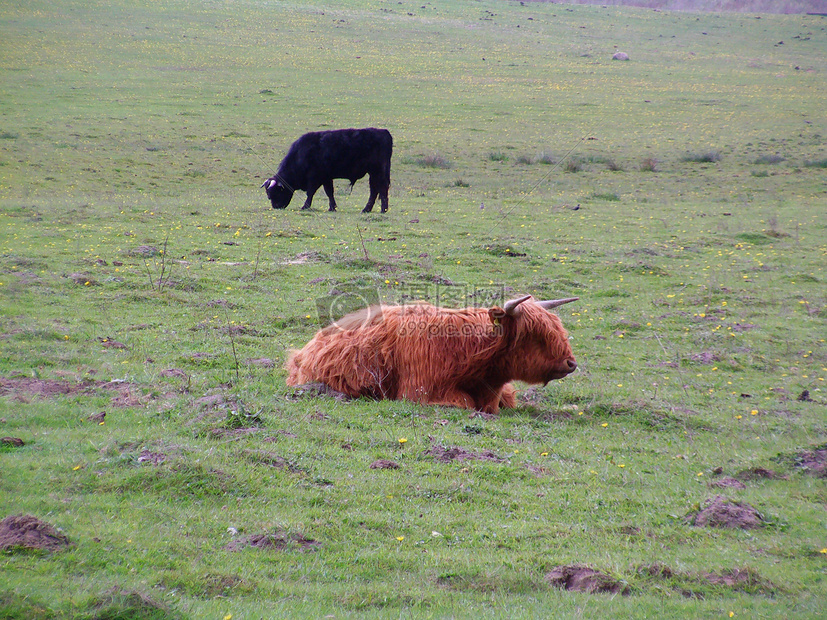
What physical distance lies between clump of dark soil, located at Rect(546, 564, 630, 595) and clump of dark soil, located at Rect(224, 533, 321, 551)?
1.38m

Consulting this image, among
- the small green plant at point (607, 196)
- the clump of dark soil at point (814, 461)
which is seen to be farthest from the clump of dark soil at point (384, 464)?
the small green plant at point (607, 196)

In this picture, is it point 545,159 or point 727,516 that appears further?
point 545,159

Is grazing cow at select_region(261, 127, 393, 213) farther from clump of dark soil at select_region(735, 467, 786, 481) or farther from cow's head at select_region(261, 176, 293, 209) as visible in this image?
clump of dark soil at select_region(735, 467, 786, 481)

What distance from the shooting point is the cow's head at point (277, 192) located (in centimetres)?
2006

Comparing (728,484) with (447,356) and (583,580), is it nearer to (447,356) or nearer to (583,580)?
(583,580)

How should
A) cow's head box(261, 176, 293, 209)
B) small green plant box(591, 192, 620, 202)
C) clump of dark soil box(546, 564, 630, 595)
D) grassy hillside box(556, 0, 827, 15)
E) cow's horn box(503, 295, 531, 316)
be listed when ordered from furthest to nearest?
grassy hillside box(556, 0, 827, 15)
small green plant box(591, 192, 620, 202)
cow's head box(261, 176, 293, 209)
cow's horn box(503, 295, 531, 316)
clump of dark soil box(546, 564, 630, 595)

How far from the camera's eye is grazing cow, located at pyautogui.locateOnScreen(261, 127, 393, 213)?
20500 mm

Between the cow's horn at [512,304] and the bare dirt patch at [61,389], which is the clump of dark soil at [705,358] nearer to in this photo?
the cow's horn at [512,304]

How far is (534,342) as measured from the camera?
22.3 feet

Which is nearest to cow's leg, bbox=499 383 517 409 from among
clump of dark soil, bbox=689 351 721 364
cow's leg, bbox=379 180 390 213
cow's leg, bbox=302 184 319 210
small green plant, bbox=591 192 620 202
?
clump of dark soil, bbox=689 351 721 364

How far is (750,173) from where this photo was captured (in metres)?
26.0

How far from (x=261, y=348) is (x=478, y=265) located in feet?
20.0

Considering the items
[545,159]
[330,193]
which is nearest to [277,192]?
[330,193]

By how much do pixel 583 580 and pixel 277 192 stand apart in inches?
696
